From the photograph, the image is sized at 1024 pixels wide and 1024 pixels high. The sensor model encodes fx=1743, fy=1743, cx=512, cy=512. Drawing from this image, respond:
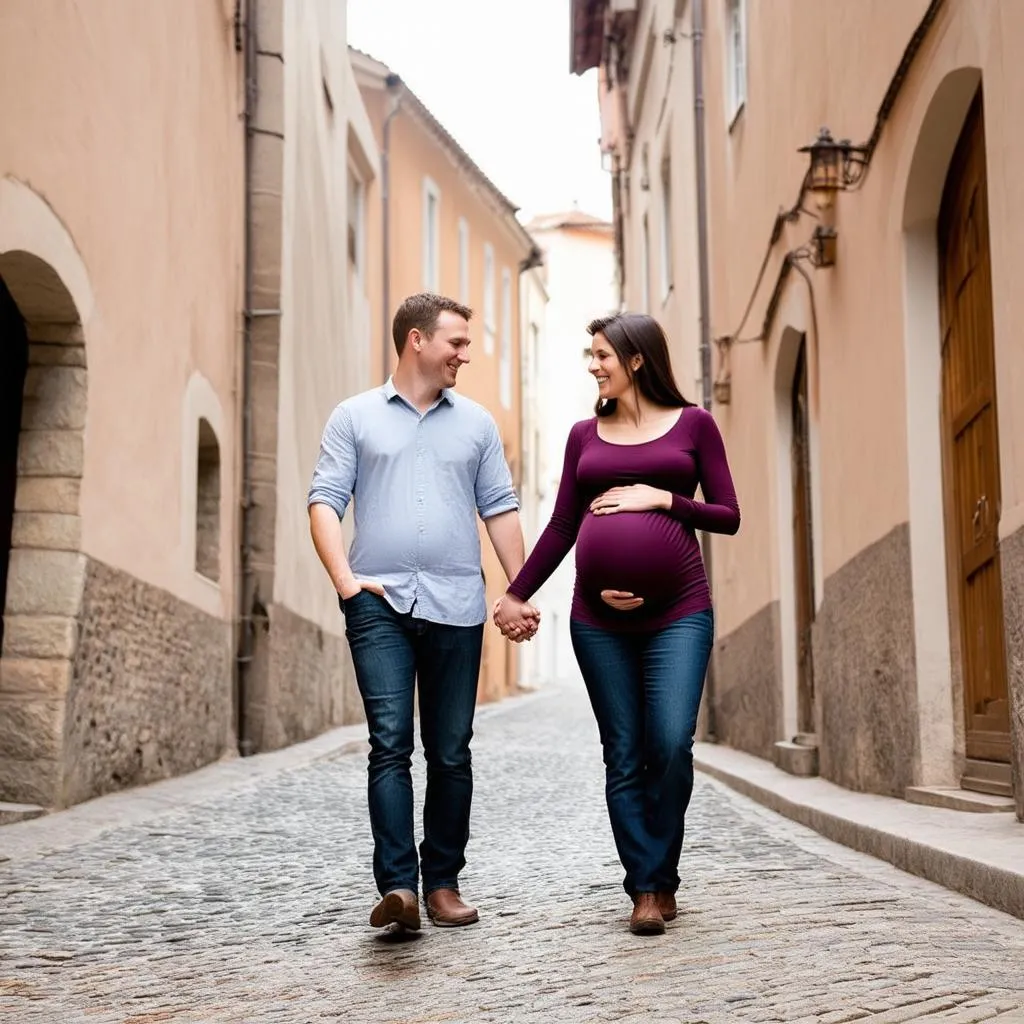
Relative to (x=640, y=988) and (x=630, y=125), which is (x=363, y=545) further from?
(x=630, y=125)

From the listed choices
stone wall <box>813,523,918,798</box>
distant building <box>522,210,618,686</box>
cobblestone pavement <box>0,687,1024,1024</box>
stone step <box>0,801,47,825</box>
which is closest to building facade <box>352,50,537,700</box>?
distant building <box>522,210,618,686</box>

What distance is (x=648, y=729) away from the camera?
15.1 feet

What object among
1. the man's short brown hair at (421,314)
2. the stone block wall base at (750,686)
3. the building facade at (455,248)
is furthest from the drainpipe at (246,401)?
the man's short brown hair at (421,314)

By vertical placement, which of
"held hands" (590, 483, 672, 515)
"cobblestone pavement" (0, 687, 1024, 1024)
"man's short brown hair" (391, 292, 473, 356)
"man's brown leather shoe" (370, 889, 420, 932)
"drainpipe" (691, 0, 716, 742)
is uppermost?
"drainpipe" (691, 0, 716, 742)

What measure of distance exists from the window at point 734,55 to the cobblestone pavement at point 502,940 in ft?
25.2

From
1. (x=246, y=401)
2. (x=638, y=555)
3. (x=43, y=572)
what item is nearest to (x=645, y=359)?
(x=638, y=555)

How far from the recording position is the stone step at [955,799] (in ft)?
20.8

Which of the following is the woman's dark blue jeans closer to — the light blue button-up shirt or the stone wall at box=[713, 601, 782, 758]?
the light blue button-up shirt

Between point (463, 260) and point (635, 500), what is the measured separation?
24693mm

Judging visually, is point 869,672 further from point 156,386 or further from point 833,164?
point 156,386

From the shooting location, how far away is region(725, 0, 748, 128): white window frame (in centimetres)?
1340

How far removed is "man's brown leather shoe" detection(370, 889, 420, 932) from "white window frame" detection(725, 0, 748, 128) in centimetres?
984

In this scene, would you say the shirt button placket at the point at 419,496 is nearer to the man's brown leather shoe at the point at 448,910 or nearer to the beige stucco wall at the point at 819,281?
the man's brown leather shoe at the point at 448,910

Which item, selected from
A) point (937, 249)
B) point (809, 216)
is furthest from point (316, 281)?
point (937, 249)
